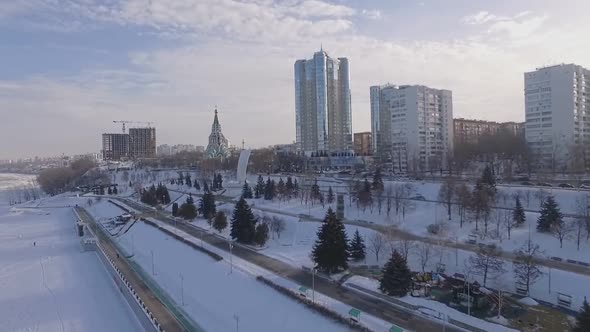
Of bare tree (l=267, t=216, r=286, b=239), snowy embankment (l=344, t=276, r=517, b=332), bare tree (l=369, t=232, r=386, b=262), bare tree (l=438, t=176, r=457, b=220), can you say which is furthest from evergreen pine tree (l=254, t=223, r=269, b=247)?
bare tree (l=438, t=176, r=457, b=220)

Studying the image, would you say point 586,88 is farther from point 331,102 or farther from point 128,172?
point 128,172

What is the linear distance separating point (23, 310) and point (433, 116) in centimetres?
5445

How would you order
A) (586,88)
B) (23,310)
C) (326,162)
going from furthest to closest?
(326,162) < (586,88) < (23,310)

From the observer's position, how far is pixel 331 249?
20328mm

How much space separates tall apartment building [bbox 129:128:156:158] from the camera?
14289 centimetres

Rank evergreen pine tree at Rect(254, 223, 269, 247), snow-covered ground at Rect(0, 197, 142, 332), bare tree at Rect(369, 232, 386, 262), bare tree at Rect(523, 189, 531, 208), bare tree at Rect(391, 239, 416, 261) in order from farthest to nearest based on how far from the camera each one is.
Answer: bare tree at Rect(523, 189, 531, 208) < evergreen pine tree at Rect(254, 223, 269, 247) < bare tree at Rect(369, 232, 386, 262) < bare tree at Rect(391, 239, 416, 261) < snow-covered ground at Rect(0, 197, 142, 332)

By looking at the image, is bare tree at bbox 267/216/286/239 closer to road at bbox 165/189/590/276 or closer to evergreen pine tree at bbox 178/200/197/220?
road at bbox 165/189/590/276

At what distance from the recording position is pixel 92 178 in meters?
88.5

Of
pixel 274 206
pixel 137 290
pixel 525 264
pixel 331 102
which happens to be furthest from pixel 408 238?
pixel 331 102

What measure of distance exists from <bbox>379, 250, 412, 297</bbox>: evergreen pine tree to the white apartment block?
42721mm

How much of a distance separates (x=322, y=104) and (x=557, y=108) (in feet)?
144

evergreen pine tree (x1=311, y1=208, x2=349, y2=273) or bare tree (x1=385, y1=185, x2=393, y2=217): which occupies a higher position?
bare tree (x1=385, y1=185, x2=393, y2=217)

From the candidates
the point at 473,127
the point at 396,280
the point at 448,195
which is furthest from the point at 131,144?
the point at 396,280

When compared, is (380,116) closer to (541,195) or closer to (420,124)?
(420,124)
